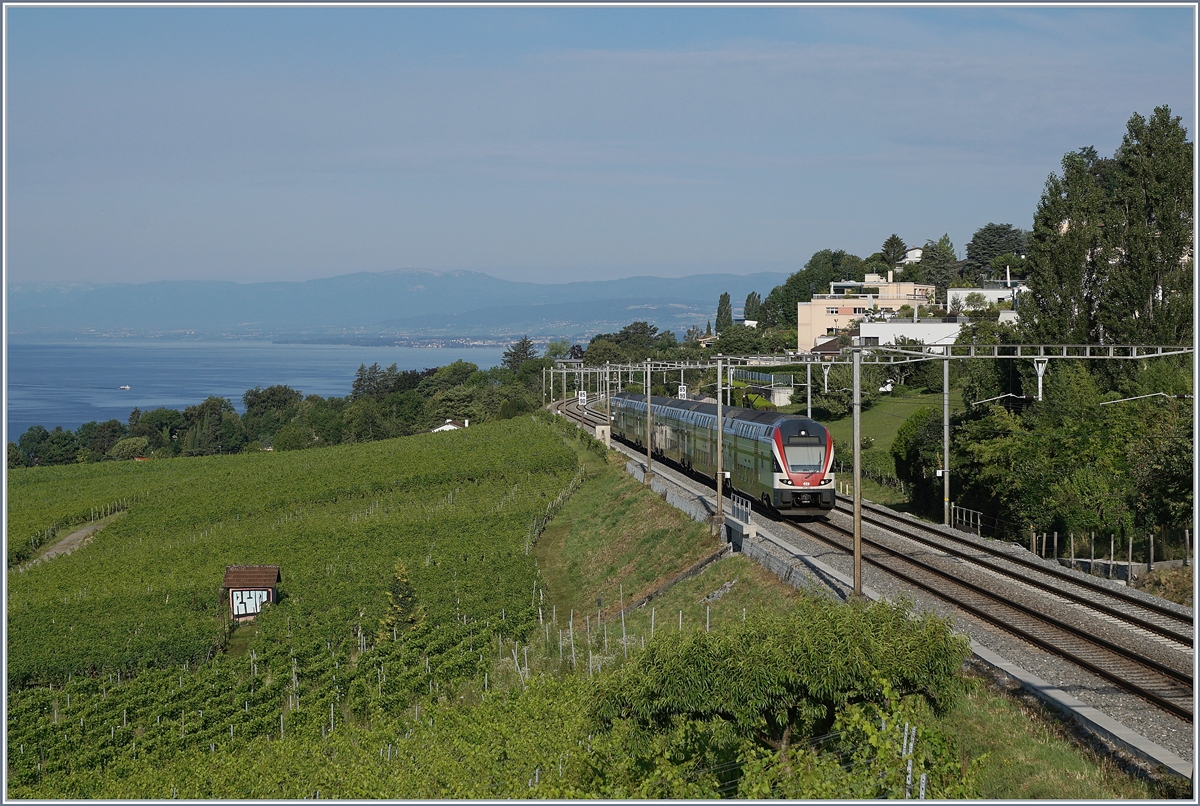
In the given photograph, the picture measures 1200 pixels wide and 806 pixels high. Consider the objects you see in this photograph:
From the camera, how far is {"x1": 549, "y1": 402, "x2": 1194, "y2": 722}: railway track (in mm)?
17844

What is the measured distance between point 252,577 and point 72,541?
90.9 feet

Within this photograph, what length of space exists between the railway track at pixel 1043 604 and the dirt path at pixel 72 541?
4302 centimetres

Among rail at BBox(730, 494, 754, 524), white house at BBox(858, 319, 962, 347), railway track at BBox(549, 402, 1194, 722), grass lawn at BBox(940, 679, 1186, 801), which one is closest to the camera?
grass lawn at BBox(940, 679, 1186, 801)

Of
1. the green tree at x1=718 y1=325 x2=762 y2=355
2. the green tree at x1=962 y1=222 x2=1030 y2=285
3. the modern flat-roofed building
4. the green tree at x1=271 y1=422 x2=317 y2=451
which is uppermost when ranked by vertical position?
the green tree at x1=962 y1=222 x2=1030 y2=285

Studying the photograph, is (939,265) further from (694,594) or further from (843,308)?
(694,594)

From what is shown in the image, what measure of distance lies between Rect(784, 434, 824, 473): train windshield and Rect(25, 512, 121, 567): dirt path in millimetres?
41317

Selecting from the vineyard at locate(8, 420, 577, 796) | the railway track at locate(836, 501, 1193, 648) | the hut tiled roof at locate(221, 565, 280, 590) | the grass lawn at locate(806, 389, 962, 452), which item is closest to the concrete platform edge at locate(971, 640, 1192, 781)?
the railway track at locate(836, 501, 1193, 648)

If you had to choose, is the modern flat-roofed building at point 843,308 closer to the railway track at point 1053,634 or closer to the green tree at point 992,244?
the green tree at point 992,244

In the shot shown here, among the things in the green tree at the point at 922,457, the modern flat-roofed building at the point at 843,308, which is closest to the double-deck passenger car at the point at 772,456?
the green tree at the point at 922,457

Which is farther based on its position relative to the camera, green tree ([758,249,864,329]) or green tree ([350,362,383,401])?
green tree ([350,362,383,401])

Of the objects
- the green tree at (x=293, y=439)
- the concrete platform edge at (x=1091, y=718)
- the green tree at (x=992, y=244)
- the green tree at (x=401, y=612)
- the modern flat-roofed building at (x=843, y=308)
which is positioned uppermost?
the green tree at (x=992, y=244)

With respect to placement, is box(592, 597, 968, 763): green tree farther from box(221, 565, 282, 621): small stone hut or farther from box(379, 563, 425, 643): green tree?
box(221, 565, 282, 621): small stone hut

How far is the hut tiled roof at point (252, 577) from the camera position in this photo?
132ft

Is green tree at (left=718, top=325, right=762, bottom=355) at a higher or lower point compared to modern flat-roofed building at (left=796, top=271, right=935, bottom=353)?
lower
